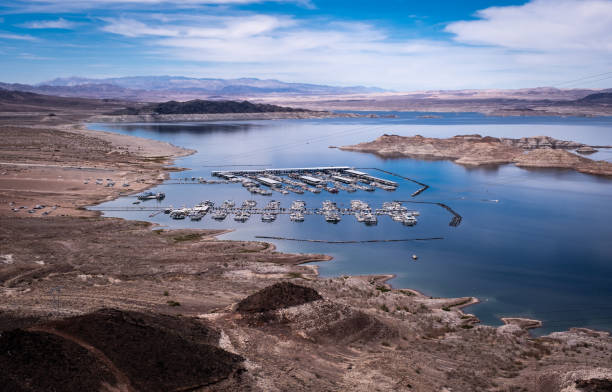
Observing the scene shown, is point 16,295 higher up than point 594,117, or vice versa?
point 594,117

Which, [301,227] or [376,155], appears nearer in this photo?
[301,227]

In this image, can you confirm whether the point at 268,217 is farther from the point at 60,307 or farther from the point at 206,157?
the point at 206,157

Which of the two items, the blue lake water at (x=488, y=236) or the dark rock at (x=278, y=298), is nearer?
the dark rock at (x=278, y=298)

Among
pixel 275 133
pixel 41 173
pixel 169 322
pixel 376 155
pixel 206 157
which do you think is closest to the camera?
pixel 169 322

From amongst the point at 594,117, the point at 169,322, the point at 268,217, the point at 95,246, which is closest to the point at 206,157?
the point at 268,217

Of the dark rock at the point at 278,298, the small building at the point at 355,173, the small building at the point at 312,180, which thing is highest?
the small building at the point at 355,173

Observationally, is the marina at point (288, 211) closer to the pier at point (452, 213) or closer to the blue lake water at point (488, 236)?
the blue lake water at point (488, 236)

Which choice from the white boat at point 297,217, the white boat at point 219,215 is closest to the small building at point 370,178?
the white boat at point 297,217

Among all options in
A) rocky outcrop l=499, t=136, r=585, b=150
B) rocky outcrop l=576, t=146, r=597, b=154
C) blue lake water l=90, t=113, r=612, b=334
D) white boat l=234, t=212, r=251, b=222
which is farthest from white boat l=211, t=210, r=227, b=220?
rocky outcrop l=576, t=146, r=597, b=154
